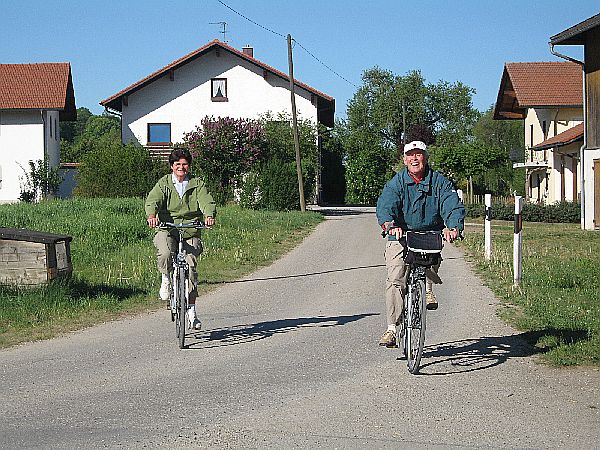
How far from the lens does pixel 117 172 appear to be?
135ft

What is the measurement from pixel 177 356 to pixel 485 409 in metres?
3.07

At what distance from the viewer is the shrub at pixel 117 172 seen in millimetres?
41125

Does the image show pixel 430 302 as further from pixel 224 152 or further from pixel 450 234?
pixel 224 152

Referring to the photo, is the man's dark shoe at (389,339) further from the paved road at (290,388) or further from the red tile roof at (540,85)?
the red tile roof at (540,85)

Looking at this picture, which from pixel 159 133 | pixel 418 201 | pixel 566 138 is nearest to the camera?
pixel 418 201

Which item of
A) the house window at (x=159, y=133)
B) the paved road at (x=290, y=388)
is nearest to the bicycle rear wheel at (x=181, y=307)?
the paved road at (x=290, y=388)

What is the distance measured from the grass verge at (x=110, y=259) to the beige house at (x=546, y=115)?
46.3ft

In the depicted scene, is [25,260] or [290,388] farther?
[25,260]

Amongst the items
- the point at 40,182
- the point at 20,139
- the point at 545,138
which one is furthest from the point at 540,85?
the point at 20,139

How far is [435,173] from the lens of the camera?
7938mm

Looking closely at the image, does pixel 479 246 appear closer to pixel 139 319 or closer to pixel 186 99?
pixel 139 319

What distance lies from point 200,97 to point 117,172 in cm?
1251

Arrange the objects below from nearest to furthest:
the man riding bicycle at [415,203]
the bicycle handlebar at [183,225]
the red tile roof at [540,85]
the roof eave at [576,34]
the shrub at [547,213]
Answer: the man riding bicycle at [415,203] → the bicycle handlebar at [183,225] → the roof eave at [576,34] → the shrub at [547,213] → the red tile roof at [540,85]

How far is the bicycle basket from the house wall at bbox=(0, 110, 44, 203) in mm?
42900
